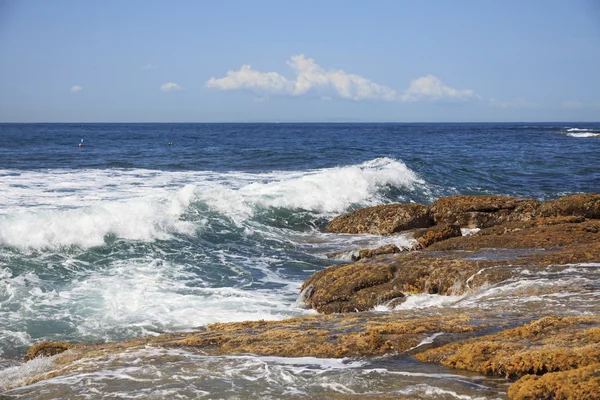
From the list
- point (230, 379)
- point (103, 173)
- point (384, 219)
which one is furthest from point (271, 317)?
point (103, 173)

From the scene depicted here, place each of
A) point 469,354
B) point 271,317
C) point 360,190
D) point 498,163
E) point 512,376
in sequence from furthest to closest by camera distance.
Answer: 1. point 498,163
2. point 360,190
3. point 271,317
4. point 469,354
5. point 512,376

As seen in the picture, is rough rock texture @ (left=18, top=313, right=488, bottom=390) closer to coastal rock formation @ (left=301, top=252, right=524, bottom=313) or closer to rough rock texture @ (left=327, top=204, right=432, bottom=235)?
coastal rock formation @ (left=301, top=252, right=524, bottom=313)

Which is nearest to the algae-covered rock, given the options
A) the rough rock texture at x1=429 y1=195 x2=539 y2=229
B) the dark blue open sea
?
the dark blue open sea

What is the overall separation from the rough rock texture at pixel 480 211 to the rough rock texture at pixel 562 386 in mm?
11470

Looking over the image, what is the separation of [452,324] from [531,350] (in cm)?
139

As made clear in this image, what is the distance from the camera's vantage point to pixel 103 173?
31391 millimetres

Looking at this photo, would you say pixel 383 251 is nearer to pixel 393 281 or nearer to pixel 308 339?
pixel 393 281

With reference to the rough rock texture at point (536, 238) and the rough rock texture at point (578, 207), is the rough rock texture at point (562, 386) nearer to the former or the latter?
the rough rock texture at point (536, 238)

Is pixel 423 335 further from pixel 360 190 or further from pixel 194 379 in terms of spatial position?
pixel 360 190

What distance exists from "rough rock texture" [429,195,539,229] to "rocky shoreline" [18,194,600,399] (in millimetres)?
1890

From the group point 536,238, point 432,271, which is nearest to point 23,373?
point 432,271

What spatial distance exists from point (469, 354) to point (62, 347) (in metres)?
4.81

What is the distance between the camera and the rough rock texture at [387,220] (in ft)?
53.2

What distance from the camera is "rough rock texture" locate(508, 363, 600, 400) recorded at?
13.9 ft
